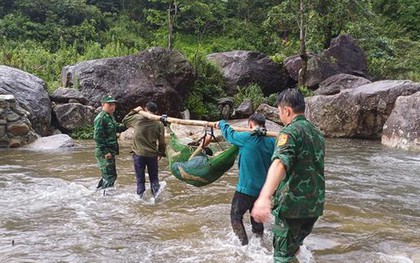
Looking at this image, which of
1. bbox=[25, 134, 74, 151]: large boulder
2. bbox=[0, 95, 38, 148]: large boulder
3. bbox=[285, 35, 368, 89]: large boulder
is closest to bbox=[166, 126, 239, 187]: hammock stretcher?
bbox=[25, 134, 74, 151]: large boulder

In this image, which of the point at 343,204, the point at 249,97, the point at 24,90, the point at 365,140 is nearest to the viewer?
the point at 343,204

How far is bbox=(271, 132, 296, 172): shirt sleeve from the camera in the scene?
10.4ft

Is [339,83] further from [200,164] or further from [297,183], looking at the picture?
[297,183]

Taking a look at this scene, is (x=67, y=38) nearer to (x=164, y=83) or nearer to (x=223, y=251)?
(x=164, y=83)

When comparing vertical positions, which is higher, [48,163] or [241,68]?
[241,68]

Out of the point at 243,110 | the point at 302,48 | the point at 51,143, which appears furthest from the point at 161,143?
the point at 302,48

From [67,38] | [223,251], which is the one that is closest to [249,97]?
[67,38]

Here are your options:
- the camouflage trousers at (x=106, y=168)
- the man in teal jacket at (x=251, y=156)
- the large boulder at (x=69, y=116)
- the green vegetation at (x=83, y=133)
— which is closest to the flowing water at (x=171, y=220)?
the camouflage trousers at (x=106, y=168)

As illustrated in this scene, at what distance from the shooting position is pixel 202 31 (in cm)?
2847

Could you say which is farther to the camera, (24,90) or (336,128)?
(336,128)

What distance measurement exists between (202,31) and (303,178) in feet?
84.9

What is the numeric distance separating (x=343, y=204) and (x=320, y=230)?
1.48 m

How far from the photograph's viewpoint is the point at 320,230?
5.70m

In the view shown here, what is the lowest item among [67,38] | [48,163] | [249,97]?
[48,163]
